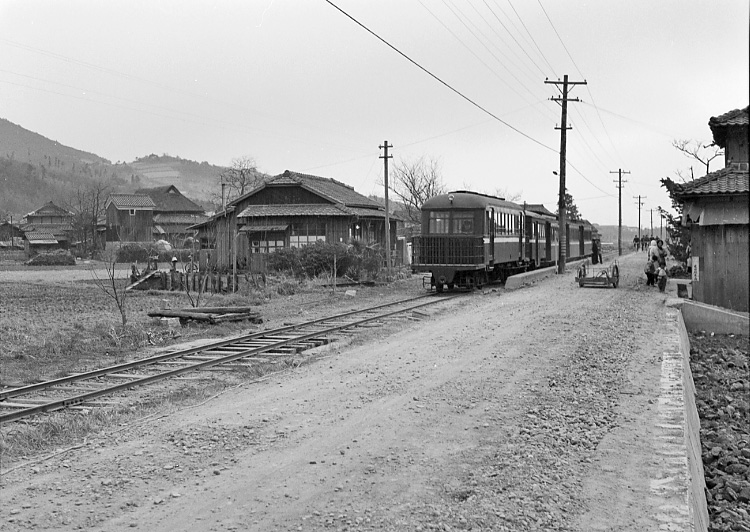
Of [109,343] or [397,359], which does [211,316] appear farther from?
[397,359]

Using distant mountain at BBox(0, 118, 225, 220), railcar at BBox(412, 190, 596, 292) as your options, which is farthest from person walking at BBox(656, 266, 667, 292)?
distant mountain at BBox(0, 118, 225, 220)

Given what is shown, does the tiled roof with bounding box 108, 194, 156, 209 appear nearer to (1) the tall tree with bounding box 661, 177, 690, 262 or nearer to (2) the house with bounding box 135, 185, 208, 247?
(2) the house with bounding box 135, 185, 208, 247

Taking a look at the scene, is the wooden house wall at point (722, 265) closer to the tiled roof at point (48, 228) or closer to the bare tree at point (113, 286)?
the bare tree at point (113, 286)

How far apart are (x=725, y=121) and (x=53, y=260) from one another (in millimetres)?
46609

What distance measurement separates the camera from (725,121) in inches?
850

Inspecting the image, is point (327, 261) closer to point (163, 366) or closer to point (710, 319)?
point (710, 319)

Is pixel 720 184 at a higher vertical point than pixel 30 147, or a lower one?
lower

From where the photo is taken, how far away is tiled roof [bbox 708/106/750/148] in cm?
2118

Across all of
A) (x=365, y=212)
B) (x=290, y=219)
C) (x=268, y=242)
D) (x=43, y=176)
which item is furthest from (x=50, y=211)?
(x=365, y=212)

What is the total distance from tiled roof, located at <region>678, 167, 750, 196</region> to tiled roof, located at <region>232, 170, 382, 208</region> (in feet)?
78.1

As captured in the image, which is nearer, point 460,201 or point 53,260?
point 460,201

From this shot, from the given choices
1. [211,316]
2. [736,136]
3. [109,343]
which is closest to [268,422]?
[109,343]

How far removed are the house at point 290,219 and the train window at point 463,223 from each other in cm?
1454

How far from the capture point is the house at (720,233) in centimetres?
1939
